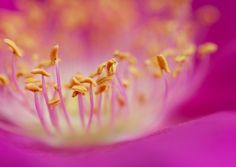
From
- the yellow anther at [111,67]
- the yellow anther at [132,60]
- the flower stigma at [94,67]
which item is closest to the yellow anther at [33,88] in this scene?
the flower stigma at [94,67]

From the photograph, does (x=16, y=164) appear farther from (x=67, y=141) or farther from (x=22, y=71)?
(x=22, y=71)

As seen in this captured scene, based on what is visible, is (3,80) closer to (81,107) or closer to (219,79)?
(81,107)

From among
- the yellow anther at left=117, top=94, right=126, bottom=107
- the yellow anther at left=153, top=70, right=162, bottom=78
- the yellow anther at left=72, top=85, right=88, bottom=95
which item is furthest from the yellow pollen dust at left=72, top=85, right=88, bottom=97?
the yellow anther at left=153, top=70, right=162, bottom=78

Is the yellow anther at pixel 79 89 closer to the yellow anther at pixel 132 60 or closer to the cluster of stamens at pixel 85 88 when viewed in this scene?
the cluster of stamens at pixel 85 88

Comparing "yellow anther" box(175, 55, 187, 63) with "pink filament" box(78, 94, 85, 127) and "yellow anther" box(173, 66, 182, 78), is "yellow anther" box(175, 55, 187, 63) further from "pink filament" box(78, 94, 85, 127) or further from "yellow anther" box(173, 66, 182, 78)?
"pink filament" box(78, 94, 85, 127)

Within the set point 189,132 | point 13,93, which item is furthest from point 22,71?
point 189,132
